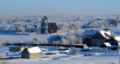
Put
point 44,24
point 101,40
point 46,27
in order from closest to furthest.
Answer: point 101,40 < point 44,24 < point 46,27

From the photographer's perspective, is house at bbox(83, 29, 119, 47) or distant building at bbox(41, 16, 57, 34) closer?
house at bbox(83, 29, 119, 47)

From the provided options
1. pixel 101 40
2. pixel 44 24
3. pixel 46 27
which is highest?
pixel 44 24

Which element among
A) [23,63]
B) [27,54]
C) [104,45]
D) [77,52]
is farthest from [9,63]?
[104,45]

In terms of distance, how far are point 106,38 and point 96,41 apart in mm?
1061

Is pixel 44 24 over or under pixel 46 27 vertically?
over

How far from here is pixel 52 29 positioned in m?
53.1

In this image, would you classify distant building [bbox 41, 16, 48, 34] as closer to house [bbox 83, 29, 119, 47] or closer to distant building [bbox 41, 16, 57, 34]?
distant building [bbox 41, 16, 57, 34]

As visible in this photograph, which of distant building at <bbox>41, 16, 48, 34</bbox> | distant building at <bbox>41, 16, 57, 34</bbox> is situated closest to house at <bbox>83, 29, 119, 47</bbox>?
Result: distant building at <bbox>41, 16, 48, 34</bbox>

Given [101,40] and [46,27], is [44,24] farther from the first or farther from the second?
[101,40]

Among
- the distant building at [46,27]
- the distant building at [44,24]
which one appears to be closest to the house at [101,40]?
the distant building at [44,24]

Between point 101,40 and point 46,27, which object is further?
point 46,27

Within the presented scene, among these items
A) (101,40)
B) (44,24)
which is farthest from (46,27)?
(101,40)

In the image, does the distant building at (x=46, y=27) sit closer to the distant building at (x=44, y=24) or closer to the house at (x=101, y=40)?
the distant building at (x=44, y=24)

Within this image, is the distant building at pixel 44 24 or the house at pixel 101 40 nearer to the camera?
the house at pixel 101 40
